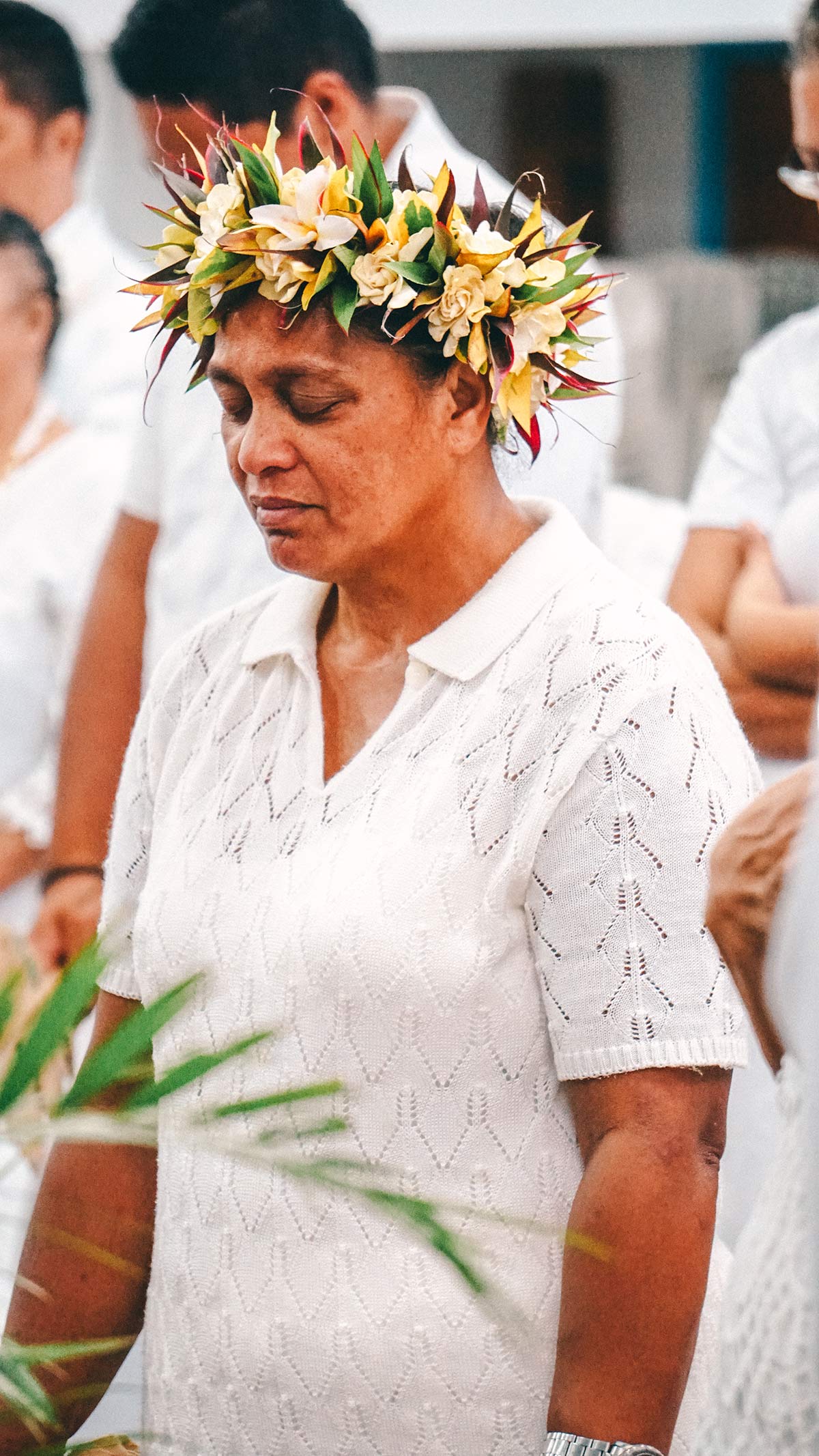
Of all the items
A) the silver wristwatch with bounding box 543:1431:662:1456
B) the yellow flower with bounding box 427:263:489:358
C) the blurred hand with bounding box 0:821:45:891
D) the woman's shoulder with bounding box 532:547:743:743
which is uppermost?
the yellow flower with bounding box 427:263:489:358

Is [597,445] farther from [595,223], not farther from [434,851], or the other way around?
[595,223]

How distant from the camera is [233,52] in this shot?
2.59m

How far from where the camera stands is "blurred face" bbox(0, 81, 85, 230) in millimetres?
3760

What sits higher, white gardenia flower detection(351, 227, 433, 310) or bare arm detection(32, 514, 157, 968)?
white gardenia flower detection(351, 227, 433, 310)

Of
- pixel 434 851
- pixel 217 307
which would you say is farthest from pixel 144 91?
pixel 434 851

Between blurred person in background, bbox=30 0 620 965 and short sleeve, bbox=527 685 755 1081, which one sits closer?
short sleeve, bbox=527 685 755 1081

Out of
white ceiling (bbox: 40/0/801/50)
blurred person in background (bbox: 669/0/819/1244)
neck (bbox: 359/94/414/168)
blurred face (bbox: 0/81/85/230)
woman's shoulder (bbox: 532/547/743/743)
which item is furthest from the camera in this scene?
white ceiling (bbox: 40/0/801/50)

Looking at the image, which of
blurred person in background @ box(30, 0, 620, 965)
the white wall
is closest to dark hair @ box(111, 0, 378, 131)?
blurred person in background @ box(30, 0, 620, 965)

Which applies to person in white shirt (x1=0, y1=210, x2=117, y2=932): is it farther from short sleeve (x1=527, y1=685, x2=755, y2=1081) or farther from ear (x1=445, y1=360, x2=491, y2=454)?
short sleeve (x1=527, y1=685, x2=755, y2=1081)

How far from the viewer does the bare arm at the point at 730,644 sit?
8.88 ft

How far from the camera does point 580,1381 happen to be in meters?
1.58

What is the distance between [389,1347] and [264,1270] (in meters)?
0.14

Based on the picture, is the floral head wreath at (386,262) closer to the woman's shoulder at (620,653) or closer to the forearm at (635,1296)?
the woman's shoulder at (620,653)

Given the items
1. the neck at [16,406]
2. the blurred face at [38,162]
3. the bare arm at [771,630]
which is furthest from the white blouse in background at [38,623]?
the bare arm at [771,630]
